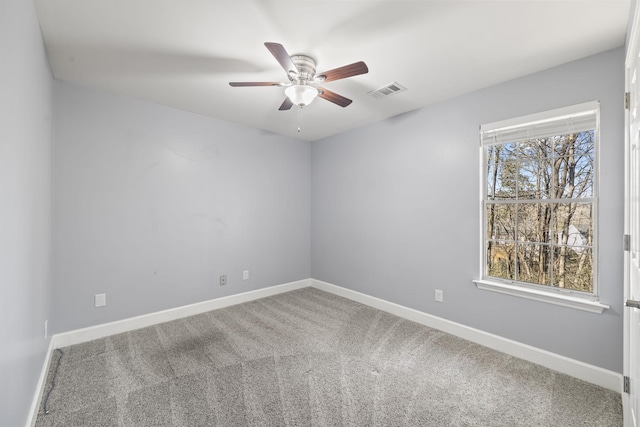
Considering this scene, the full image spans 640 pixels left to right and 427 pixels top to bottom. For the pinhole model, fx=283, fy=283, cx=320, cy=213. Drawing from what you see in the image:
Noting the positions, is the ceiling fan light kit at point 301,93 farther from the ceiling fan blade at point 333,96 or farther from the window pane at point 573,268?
the window pane at point 573,268

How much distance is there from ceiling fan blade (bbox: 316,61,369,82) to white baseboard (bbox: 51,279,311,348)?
9.81ft

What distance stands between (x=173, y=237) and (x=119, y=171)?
0.89 meters

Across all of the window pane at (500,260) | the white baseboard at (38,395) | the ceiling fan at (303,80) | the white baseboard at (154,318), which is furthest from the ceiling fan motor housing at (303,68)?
the white baseboard at (154,318)

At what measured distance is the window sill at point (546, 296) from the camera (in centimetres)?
213

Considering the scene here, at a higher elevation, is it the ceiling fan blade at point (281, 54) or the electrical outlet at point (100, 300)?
the ceiling fan blade at point (281, 54)

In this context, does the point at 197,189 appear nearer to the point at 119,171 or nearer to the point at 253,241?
the point at 119,171

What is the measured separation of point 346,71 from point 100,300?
313 cm

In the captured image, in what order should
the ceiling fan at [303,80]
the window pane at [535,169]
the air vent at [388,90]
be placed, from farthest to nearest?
1. the air vent at [388,90]
2. the window pane at [535,169]
3. the ceiling fan at [303,80]

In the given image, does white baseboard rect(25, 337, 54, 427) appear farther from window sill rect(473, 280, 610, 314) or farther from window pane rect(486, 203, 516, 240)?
window pane rect(486, 203, 516, 240)

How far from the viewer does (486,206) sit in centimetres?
278

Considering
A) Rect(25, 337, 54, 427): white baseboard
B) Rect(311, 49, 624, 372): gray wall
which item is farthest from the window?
Rect(25, 337, 54, 427): white baseboard

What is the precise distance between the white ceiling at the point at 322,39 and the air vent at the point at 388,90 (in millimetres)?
60

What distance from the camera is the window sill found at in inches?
84.0

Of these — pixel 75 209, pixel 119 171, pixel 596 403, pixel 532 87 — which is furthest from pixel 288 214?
pixel 596 403
